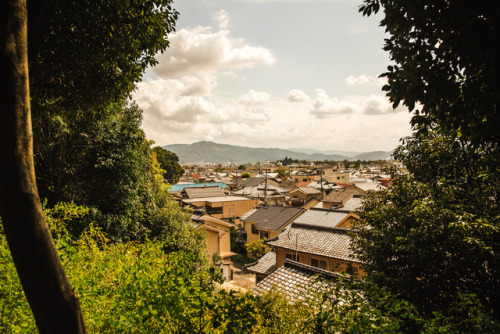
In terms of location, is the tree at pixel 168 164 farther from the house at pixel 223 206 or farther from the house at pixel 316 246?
the house at pixel 316 246

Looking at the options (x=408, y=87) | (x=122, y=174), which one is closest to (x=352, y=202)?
(x=122, y=174)

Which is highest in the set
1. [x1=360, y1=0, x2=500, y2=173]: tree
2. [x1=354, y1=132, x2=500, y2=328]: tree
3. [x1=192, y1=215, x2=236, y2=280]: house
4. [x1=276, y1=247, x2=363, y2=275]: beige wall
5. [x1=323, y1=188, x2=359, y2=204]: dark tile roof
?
[x1=360, y1=0, x2=500, y2=173]: tree

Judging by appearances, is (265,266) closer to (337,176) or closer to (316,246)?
(316,246)

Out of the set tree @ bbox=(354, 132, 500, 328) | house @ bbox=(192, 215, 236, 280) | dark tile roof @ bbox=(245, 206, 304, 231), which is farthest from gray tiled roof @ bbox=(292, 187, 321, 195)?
tree @ bbox=(354, 132, 500, 328)

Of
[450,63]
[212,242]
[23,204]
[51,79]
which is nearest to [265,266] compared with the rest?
[212,242]

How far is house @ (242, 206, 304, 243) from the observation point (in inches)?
1046

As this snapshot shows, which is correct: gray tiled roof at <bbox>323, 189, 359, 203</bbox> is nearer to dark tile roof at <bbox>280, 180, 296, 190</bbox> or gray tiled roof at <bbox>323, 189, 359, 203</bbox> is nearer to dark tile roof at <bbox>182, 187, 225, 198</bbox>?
dark tile roof at <bbox>182, 187, 225, 198</bbox>

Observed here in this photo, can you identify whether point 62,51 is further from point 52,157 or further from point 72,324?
point 52,157

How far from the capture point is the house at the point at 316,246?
53.5ft

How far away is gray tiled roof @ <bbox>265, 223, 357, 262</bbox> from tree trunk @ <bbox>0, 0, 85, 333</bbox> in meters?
15.6

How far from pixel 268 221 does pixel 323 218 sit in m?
7.54

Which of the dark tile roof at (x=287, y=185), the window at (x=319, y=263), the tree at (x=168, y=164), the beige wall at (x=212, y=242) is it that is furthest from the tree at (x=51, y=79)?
the dark tile roof at (x=287, y=185)

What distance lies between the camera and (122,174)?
1047cm

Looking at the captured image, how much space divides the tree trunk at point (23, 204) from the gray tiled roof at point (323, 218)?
1916 cm
